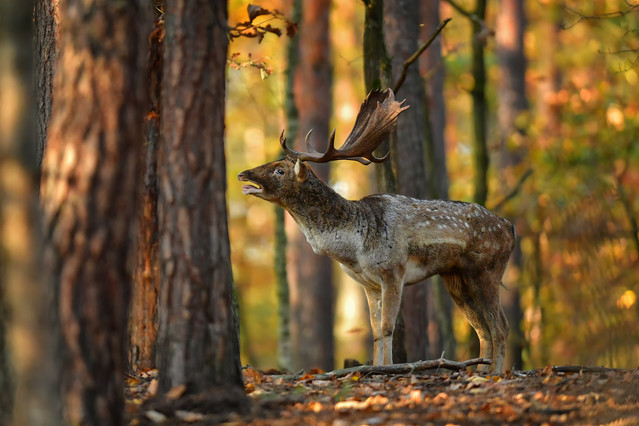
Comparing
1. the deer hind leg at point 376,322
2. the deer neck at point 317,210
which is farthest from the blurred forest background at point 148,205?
the deer neck at point 317,210

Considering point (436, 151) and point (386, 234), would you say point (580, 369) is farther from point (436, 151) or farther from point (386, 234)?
point (436, 151)

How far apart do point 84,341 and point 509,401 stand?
11.8ft

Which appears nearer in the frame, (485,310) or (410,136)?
(485,310)

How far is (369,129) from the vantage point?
1022cm

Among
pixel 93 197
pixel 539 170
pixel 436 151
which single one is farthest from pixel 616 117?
pixel 93 197

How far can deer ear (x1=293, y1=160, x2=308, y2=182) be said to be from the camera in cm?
991

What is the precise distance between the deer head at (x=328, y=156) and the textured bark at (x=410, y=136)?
2.02 metres

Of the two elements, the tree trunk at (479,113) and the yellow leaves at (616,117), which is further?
the yellow leaves at (616,117)

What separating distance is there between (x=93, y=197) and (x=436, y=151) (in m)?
14.0

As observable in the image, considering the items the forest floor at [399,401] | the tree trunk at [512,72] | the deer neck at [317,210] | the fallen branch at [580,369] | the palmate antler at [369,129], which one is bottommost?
the forest floor at [399,401]

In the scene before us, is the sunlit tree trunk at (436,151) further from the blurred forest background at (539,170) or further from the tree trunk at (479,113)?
the tree trunk at (479,113)

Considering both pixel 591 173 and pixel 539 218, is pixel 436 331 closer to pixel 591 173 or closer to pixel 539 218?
pixel 539 218

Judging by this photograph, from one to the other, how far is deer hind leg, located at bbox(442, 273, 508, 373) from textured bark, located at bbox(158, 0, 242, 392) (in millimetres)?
4530

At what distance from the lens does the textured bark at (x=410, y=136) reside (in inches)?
493
